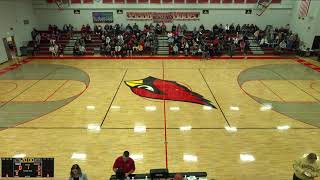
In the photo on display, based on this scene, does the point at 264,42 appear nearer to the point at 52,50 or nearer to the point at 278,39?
the point at 278,39

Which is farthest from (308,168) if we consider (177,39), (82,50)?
(82,50)

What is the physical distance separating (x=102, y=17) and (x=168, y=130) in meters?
16.5

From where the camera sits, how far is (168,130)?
9.12 metres

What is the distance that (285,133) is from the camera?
8.95 meters

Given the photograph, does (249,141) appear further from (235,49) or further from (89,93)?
(235,49)

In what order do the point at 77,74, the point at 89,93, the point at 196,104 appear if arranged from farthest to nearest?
1. the point at 77,74
2. the point at 89,93
3. the point at 196,104

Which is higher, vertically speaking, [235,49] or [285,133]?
[235,49]

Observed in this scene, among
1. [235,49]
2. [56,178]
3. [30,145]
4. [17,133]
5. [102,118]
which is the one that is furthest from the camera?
[235,49]

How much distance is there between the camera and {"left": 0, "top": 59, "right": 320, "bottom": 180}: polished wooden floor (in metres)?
7.32

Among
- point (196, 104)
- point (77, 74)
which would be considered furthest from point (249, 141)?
point (77, 74)

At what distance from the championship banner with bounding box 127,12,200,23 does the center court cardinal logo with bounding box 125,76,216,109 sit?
32.2 ft

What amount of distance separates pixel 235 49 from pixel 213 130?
13.4 m

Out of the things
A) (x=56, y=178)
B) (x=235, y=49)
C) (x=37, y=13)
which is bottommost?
(x=56, y=178)

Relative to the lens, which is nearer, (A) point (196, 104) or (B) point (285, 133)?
(B) point (285, 133)
